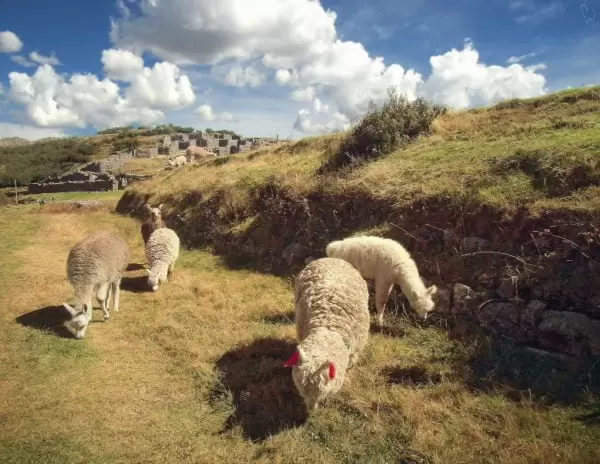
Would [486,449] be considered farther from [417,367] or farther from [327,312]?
[327,312]

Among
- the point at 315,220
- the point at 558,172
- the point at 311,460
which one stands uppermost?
the point at 558,172

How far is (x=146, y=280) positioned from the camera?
12.1m

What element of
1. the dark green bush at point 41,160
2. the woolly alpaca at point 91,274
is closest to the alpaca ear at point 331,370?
the woolly alpaca at point 91,274

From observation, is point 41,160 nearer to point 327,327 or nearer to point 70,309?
point 70,309

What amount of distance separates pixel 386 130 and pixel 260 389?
11124 millimetres

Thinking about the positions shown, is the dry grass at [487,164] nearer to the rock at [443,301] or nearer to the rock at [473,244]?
the rock at [473,244]

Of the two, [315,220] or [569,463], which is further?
[315,220]

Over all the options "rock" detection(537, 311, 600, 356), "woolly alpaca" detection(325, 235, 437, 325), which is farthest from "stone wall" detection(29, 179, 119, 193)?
"rock" detection(537, 311, 600, 356)

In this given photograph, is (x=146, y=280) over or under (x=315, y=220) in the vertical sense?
under

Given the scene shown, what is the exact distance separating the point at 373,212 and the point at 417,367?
17.3ft

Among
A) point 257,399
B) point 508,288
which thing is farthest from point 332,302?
point 508,288

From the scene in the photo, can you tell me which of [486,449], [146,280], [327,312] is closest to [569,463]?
[486,449]

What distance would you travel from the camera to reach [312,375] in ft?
16.8

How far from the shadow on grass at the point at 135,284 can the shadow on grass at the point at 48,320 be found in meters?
1.99
